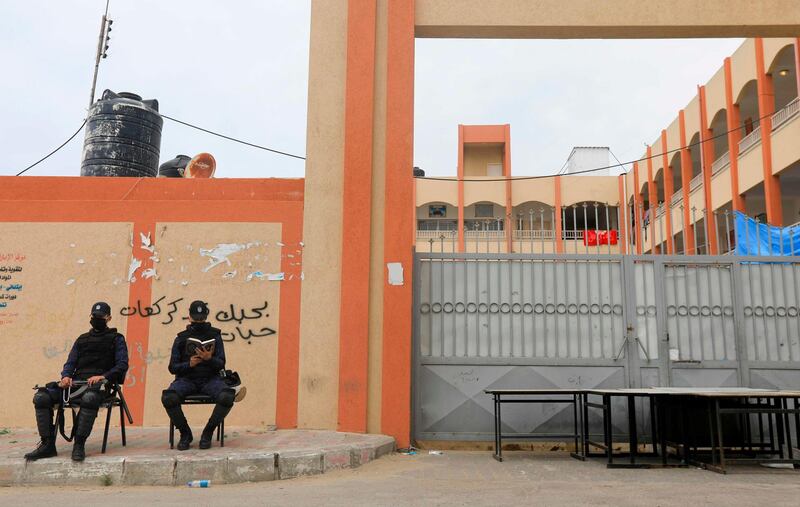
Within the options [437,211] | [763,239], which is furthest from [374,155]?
[437,211]

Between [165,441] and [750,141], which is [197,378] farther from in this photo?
[750,141]

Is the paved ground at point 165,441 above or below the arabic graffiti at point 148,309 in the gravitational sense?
below

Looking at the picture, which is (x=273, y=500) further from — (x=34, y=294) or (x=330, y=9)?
(x=330, y=9)

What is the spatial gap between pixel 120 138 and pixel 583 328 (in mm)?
7423

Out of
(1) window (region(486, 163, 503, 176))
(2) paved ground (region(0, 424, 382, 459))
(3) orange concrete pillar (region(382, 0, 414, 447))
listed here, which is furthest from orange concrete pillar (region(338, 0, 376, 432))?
(1) window (region(486, 163, 503, 176))

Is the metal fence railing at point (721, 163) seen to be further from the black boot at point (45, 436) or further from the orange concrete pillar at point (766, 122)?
the black boot at point (45, 436)

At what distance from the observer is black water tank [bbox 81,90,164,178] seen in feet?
33.1

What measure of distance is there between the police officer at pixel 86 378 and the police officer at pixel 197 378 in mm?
491

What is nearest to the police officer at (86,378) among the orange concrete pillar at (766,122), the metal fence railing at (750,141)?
the orange concrete pillar at (766,122)

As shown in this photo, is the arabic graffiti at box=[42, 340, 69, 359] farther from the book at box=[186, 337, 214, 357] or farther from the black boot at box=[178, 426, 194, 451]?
the black boot at box=[178, 426, 194, 451]

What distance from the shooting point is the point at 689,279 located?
800 centimetres

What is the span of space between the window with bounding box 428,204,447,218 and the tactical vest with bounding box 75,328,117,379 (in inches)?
1061

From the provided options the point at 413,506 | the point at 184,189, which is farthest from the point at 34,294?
the point at 413,506

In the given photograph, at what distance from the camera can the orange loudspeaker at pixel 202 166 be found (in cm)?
960
